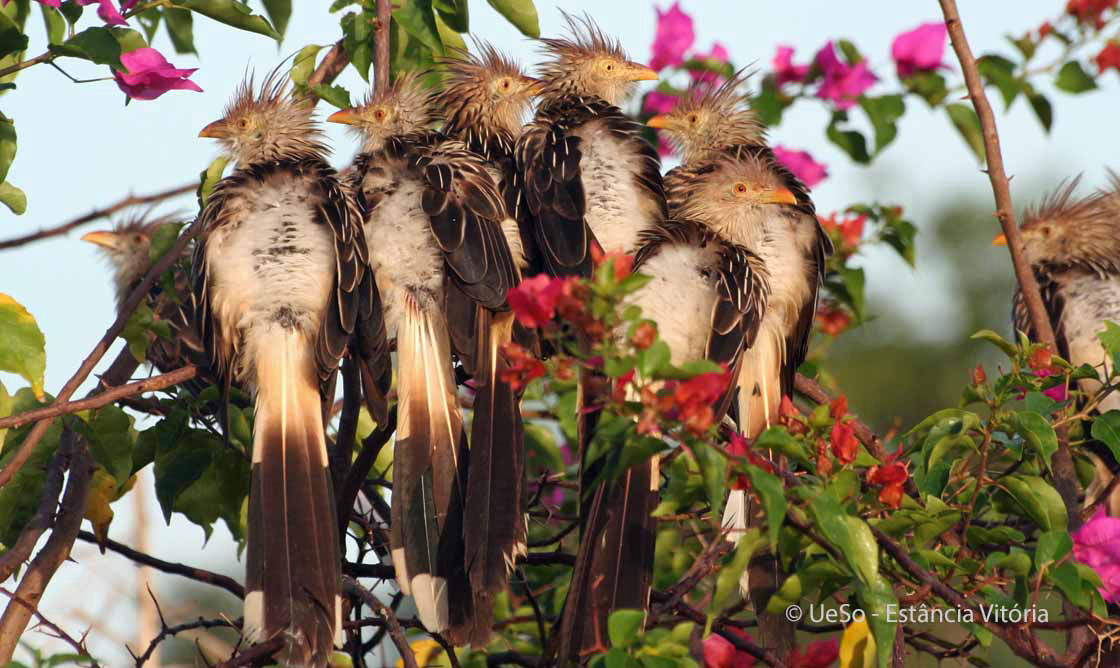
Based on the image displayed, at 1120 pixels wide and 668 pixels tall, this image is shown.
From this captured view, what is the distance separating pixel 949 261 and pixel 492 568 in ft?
58.8

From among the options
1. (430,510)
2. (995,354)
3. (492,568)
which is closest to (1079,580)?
(492,568)

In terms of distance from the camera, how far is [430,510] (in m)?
2.84

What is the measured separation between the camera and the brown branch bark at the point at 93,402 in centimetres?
253

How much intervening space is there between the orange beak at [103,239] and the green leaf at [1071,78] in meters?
3.66

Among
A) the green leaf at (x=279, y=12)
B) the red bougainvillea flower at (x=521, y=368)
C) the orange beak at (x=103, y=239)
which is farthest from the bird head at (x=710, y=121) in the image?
the orange beak at (x=103, y=239)

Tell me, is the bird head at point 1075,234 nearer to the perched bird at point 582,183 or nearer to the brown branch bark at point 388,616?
the perched bird at point 582,183

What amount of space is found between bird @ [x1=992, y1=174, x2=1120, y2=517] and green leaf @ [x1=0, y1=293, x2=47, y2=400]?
273 centimetres

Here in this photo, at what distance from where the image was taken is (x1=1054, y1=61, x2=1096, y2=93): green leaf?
158 inches

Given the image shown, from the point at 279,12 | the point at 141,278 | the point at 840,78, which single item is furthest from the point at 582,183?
the point at 141,278

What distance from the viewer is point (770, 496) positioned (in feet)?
5.81

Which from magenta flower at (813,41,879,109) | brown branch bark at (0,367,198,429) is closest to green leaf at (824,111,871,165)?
magenta flower at (813,41,879,109)

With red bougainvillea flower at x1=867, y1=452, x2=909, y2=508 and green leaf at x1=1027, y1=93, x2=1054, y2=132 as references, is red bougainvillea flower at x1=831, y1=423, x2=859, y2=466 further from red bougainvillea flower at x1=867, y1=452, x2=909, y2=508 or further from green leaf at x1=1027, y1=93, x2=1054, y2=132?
green leaf at x1=1027, y1=93, x2=1054, y2=132

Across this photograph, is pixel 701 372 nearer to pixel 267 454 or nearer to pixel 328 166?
pixel 267 454

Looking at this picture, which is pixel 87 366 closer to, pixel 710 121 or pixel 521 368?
pixel 521 368
